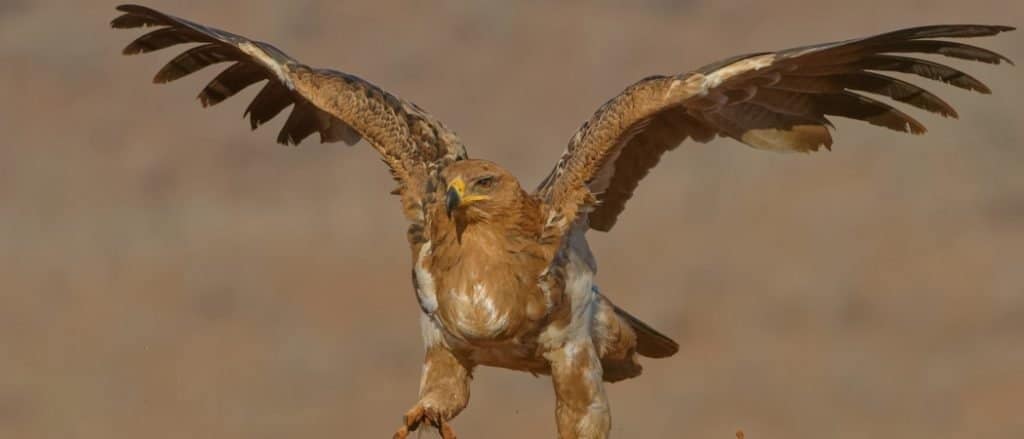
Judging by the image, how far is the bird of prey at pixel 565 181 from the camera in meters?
13.4

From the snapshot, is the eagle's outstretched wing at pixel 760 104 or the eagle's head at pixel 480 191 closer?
the eagle's head at pixel 480 191

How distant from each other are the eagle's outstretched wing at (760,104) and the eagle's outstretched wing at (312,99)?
70cm

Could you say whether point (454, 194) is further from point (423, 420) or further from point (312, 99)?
point (312, 99)

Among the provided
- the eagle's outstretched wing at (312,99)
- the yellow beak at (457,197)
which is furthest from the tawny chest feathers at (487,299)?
the eagle's outstretched wing at (312,99)

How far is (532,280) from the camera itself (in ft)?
44.4

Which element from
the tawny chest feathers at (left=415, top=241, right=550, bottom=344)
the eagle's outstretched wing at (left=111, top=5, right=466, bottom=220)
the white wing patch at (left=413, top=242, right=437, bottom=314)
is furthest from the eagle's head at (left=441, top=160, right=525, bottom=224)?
the eagle's outstretched wing at (left=111, top=5, right=466, bottom=220)

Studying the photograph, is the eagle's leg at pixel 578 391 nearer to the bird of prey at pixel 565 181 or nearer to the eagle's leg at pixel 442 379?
the bird of prey at pixel 565 181

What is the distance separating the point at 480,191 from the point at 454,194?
0.79ft

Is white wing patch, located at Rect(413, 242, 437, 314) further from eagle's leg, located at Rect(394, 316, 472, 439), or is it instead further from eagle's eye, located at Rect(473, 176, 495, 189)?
eagle's eye, located at Rect(473, 176, 495, 189)

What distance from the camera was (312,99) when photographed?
1451 cm

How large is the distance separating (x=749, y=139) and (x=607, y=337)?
4.35 ft

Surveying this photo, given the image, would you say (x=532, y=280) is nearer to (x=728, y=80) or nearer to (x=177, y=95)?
(x=728, y=80)

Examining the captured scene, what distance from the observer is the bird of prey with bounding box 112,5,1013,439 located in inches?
526

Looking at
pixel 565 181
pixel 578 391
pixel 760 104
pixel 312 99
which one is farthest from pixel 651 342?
pixel 312 99
